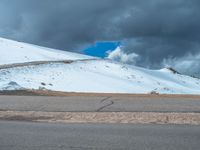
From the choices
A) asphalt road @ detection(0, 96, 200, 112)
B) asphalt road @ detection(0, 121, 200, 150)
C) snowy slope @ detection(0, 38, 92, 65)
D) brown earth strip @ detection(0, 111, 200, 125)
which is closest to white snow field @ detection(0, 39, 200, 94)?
snowy slope @ detection(0, 38, 92, 65)

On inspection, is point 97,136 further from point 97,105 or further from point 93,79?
point 93,79

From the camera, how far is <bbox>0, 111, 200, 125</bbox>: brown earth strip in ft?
41.2

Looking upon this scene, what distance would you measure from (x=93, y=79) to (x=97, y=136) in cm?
2849

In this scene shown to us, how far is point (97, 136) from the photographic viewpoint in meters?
9.62

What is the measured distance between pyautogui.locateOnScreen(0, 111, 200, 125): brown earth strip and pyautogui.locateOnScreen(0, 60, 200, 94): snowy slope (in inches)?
624

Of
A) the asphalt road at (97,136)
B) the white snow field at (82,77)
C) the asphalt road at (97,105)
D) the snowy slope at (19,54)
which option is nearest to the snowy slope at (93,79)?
the white snow field at (82,77)

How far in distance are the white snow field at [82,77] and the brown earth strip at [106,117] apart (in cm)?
1435

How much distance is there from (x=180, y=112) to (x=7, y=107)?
5.55 m

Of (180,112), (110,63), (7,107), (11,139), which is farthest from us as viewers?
(110,63)

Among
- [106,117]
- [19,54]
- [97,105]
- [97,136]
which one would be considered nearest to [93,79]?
[19,54]

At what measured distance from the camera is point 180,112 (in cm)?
1400

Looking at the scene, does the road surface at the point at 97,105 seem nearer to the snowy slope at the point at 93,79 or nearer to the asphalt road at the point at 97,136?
the asphalt road at the point at 97,136

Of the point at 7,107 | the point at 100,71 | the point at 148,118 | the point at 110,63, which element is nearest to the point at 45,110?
the point at 7,107

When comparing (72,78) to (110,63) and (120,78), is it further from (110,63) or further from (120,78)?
(110,63)
